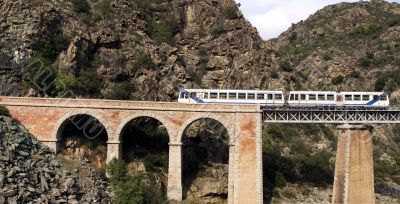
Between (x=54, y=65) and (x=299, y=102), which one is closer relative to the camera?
(x=299, y=102)

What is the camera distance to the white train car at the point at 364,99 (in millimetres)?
50850

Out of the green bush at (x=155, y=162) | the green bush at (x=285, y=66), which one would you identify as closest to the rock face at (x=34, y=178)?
the green bush at (x=155, y=162)

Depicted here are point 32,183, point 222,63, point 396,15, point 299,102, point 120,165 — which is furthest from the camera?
point 396,15

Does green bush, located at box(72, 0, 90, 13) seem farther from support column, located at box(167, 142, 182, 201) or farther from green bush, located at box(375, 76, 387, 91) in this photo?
green bush, located at box(375, 76, 387, 91)

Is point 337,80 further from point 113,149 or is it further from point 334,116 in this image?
point 113,149

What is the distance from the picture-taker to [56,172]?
37594 mm

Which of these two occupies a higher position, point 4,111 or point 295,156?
point 4,111

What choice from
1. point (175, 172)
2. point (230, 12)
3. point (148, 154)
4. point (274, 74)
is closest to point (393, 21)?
point (230, 12)

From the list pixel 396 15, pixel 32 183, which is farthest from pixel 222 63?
pixel 396 15

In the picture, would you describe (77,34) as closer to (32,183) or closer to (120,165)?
(120,165)

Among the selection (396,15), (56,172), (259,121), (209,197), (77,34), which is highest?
(396,15)

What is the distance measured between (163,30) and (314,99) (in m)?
33.2

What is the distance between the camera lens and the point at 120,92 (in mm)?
59219

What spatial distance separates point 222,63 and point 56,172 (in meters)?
41.2
